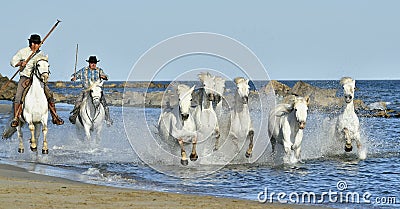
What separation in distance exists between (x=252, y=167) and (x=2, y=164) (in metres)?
5.11

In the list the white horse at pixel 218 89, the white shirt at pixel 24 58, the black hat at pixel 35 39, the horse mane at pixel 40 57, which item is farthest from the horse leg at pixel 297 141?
the black hat at pixel 35 39

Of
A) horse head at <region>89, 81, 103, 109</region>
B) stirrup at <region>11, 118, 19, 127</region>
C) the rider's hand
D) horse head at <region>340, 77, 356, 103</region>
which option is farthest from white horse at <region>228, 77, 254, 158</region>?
stirrup at <region>11, 118, 19, 127</region>

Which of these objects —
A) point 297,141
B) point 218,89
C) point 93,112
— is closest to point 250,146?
point 297,141

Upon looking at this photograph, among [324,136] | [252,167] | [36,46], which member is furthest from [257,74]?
[36,46]

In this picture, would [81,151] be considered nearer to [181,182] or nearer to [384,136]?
[181,182]

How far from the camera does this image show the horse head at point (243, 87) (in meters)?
15.7

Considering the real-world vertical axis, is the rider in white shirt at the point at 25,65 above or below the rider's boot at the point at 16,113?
above

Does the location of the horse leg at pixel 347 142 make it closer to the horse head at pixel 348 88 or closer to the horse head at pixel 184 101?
the horse head at pixel 348 88

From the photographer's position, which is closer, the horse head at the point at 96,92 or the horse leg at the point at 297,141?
the horse leg at the point at 297,141

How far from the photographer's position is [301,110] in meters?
14.7

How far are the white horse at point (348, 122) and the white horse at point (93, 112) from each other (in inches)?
230

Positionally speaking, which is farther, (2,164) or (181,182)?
(2,164)

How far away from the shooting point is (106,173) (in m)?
14.1

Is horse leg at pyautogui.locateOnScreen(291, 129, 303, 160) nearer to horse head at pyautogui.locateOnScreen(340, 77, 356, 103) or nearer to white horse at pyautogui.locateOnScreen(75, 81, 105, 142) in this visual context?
horse head at pyautogui.locateOnScreen(340, 77, 356, 103)
